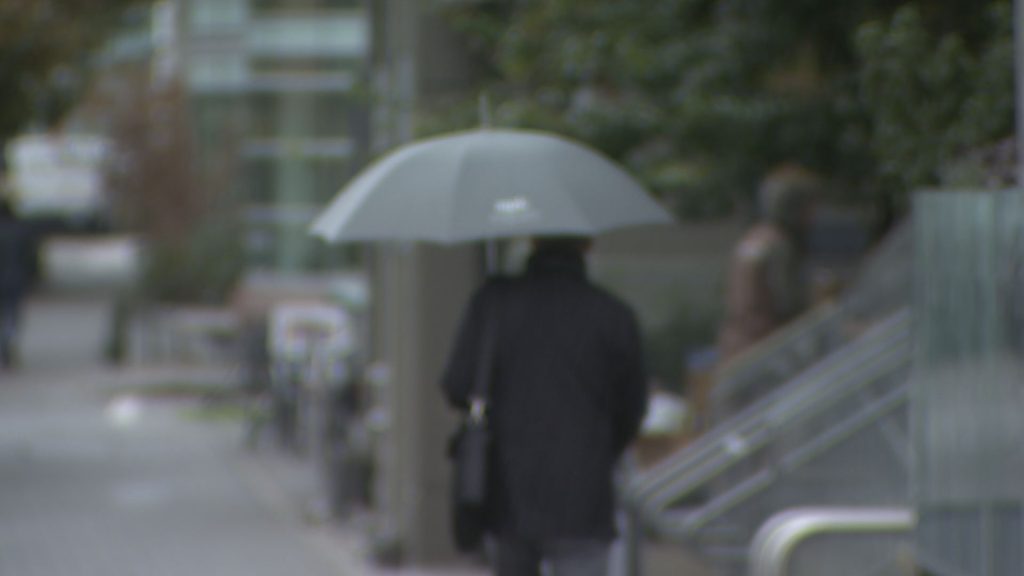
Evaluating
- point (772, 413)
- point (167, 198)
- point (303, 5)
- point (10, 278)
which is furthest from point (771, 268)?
point (303, 5)

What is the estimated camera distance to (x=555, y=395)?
6.03 meters

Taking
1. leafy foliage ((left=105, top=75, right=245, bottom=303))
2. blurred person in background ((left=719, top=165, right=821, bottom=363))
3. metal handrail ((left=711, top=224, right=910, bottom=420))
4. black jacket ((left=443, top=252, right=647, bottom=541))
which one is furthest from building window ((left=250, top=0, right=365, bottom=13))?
black jacket ((left=443, top=252, right=647, bottom=541))

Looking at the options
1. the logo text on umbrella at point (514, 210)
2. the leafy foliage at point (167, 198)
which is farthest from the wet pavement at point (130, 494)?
the logo text on umbrella at point (514, 210)

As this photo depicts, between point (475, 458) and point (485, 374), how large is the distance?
0.26 m

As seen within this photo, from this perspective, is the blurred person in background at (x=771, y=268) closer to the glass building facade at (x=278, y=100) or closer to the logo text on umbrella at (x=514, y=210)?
the logo text on umbrella at (x=514, y=210)

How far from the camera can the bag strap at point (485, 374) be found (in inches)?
238

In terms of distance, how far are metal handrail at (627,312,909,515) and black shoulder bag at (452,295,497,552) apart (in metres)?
0.57

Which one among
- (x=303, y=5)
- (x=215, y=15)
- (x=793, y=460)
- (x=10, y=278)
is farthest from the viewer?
(x=215, y=15)

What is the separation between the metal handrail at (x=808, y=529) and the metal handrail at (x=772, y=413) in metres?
1.02

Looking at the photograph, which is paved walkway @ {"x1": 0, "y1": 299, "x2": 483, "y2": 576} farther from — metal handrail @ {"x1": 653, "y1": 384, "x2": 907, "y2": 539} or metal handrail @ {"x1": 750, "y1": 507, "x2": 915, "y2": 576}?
metal handrail @ {"x1": 750, "y1": 507, "x2": 915, "y2": 576}

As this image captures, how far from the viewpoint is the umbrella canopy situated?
20.0 feet

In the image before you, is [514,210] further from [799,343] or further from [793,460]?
[799,343]

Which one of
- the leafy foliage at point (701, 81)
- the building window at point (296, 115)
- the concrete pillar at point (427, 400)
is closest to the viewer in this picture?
the leafy foliage at point (701, 81)

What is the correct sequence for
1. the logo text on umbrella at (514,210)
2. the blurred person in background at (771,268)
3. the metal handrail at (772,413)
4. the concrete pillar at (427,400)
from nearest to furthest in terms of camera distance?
1. the logo text on umbrella at (514,210)
2. the metal handrail at (772,413)
3. the blurred person in background at (771,268)
4. the concrete pillar at (427,400)
